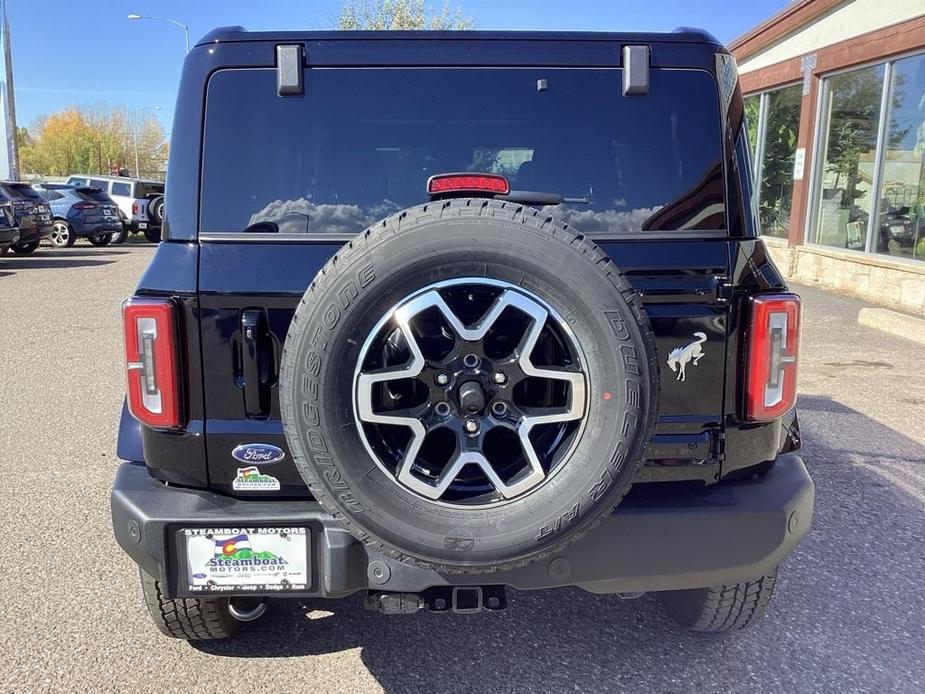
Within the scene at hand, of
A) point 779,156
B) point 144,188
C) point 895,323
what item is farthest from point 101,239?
point 895,323

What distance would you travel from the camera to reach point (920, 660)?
279cm

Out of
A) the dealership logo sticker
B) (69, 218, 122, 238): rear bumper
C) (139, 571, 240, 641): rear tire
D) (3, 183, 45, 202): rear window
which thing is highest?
(3, 183, 45, 202): rear window

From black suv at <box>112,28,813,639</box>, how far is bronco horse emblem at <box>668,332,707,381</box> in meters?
0.01

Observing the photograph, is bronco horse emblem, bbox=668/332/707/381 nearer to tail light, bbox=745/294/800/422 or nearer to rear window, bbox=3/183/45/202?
tail light, bbox=745/294/800/422

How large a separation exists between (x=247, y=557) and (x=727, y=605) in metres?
1.64

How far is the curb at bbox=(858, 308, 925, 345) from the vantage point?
338 inches

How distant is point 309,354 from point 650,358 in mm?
852

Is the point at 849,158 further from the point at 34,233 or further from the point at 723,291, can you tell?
the point at 34,233

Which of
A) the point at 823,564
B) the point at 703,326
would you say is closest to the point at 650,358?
the point at 703,326

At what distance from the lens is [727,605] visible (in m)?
2.75

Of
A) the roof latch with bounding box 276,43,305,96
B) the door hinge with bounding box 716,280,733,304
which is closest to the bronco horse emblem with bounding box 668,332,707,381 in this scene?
the door hinge with bounding box 716,280,733,304

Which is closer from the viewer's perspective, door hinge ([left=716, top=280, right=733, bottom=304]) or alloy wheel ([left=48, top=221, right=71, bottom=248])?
door hinge ([left=716, top=280, right=733, bottom=304])

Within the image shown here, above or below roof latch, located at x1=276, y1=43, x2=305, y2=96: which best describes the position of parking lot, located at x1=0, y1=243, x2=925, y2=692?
below

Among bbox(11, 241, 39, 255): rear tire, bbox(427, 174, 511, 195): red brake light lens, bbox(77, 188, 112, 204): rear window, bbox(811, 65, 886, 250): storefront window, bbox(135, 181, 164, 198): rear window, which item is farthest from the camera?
bbox(135, 181, 164, 198): rear window
